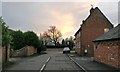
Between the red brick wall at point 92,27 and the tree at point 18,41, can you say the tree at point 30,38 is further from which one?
the red brick wall at point 92,27

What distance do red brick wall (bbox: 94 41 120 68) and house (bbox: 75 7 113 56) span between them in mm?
24743

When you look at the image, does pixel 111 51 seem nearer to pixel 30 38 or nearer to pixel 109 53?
pixel 109 53

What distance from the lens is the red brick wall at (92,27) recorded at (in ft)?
178

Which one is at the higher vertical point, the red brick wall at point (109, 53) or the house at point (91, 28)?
the house at point (91, 28)

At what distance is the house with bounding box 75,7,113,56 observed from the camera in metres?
54.4

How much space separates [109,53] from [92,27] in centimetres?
3074

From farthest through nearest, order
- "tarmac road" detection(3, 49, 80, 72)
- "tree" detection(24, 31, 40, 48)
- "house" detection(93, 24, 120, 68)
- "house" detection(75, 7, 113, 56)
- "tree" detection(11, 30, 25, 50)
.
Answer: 1. "tree" detection(24, 31, 40, 48)
2. "tree" detection(11, 30, 25, 50)
3. "house" detection(75, 7, 113, 56)
4. "tarmac road" detection(3, 49, 80, 72)
5. "house" detection(93, 24, 120, 68)

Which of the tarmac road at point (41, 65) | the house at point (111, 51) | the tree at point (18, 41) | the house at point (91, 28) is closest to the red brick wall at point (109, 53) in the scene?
the house at point (111, 51)

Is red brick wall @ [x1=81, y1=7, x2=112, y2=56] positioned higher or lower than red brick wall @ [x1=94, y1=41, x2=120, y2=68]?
higher

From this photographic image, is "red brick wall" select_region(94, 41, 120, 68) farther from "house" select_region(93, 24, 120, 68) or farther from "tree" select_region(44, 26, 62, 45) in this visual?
"tree" select_region(44, 26, 62, 45)

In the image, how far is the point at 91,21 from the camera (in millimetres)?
54781

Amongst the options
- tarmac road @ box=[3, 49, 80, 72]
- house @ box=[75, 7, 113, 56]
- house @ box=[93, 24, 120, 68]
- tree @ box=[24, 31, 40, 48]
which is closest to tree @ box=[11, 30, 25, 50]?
tree @ box=[24, 31, 40, 48]

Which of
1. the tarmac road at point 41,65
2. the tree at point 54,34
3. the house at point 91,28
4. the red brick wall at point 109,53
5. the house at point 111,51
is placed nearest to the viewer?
the house at point 111,51

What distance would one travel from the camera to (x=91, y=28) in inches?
2176
